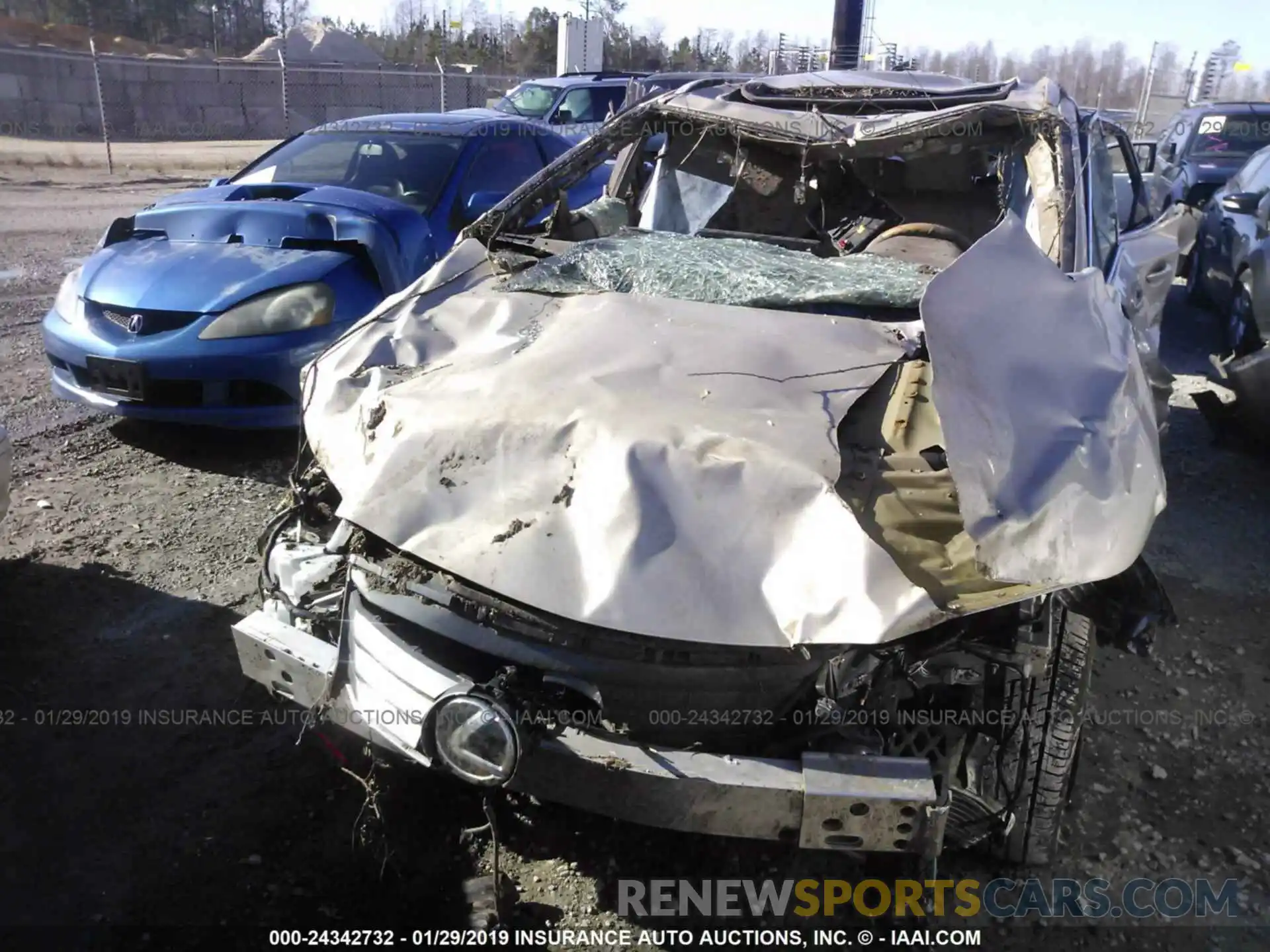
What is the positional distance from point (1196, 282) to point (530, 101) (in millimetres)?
7941

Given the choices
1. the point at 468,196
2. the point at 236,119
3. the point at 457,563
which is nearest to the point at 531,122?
the point at 468,196

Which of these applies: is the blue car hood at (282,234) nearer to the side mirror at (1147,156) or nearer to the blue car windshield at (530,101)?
the side mirror at (1147,156)

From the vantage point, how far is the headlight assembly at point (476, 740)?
77.5 inches

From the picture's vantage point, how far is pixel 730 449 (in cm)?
226

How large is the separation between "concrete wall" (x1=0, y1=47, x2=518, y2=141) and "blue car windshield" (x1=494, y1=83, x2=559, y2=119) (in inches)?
357

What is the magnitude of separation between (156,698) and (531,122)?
15.1ft

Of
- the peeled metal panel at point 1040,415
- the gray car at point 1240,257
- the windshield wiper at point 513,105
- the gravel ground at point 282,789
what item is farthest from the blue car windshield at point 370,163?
the windshield wiper at point 513,105

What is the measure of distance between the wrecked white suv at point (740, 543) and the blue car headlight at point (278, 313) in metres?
1.55

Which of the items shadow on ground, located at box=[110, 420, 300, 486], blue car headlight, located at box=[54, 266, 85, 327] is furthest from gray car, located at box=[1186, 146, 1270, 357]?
blue car headlight, located at box=[54, 266, 85, 327]

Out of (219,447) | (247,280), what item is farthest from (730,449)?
(219,447)

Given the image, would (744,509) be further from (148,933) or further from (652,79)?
(652,79)

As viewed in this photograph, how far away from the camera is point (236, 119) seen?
2519 cm

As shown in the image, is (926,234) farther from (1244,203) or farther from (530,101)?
(530,101)

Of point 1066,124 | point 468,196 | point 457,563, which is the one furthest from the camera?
point 468,196
